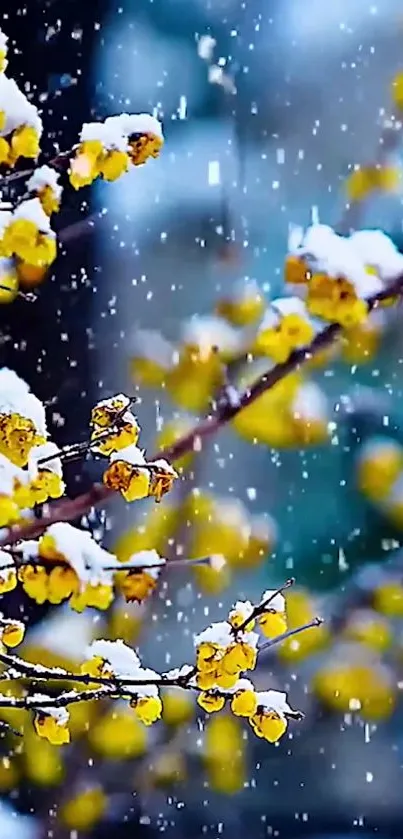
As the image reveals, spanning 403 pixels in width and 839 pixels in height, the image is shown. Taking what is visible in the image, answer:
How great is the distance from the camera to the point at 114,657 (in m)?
0.53

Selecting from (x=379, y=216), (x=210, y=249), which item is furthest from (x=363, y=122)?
(x=210, y=249)

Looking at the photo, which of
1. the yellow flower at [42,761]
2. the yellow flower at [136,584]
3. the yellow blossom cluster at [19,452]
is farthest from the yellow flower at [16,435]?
the yellow flower at [42,761]

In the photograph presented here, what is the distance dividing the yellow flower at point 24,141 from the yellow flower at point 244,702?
29 centimetres

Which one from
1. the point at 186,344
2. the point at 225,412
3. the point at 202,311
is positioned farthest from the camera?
the point at 202,311

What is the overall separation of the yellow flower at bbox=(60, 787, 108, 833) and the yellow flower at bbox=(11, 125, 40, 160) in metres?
0.92

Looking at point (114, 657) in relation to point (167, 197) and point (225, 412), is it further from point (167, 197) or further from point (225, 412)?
point (167, 197)

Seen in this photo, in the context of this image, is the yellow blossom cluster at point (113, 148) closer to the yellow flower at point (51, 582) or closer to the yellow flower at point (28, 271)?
the yellow flower at point (28, 271)

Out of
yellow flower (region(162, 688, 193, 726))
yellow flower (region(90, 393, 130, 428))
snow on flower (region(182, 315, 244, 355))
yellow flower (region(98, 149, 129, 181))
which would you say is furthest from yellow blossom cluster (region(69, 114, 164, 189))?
yellow flower (region(162, 688, 193, 726))

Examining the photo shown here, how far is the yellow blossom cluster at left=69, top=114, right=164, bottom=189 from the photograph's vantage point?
0.47m

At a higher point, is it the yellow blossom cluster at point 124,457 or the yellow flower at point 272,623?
the yellow blossom cluster at point 124,457

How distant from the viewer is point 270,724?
47cm

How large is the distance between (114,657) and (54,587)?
10 cm

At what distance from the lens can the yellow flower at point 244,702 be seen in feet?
1.49

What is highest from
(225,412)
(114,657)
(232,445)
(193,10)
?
(193,10)
